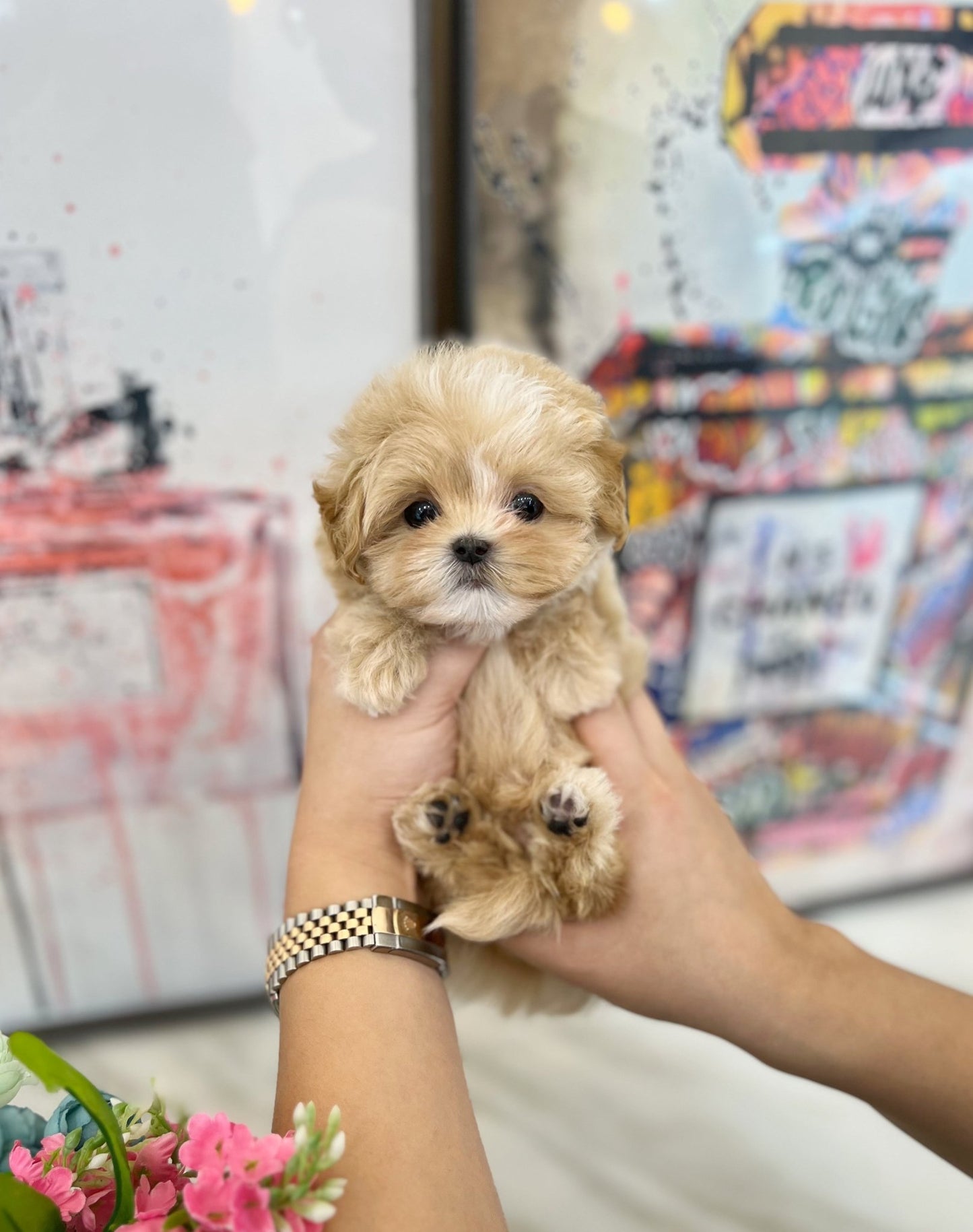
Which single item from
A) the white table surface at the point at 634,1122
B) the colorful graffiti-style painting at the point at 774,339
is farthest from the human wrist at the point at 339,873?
the colorful graffiti-style painting at the point at 774,339

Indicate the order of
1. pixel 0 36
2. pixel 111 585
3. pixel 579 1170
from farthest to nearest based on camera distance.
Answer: pixel 579 1170 → pixel 111 585 → pixel 0 36

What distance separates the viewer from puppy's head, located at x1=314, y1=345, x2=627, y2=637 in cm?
96

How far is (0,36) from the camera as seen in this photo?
1260mm

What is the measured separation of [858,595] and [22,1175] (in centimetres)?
195

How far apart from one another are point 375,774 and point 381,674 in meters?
0.15

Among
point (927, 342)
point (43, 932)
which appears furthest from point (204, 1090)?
point (927, 342)

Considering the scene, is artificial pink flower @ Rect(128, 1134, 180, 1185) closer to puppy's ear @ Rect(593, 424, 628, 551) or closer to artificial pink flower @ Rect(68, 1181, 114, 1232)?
artificial pink flower @ Rect(68, 1181, 114, 1232)

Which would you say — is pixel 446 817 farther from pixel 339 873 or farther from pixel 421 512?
pixel 421 512

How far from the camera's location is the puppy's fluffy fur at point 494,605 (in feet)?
3.18

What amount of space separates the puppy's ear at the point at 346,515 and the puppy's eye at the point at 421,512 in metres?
0.06

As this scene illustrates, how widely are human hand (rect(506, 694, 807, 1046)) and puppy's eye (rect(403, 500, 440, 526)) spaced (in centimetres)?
40

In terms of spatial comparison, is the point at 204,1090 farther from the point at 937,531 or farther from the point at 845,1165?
the point at 937,531

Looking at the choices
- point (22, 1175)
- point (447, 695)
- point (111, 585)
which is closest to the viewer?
point (22, 1175)

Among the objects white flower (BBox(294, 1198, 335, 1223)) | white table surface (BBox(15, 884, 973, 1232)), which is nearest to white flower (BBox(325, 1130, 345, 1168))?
white flower (BBox(294, 1198, 335, 1223))
